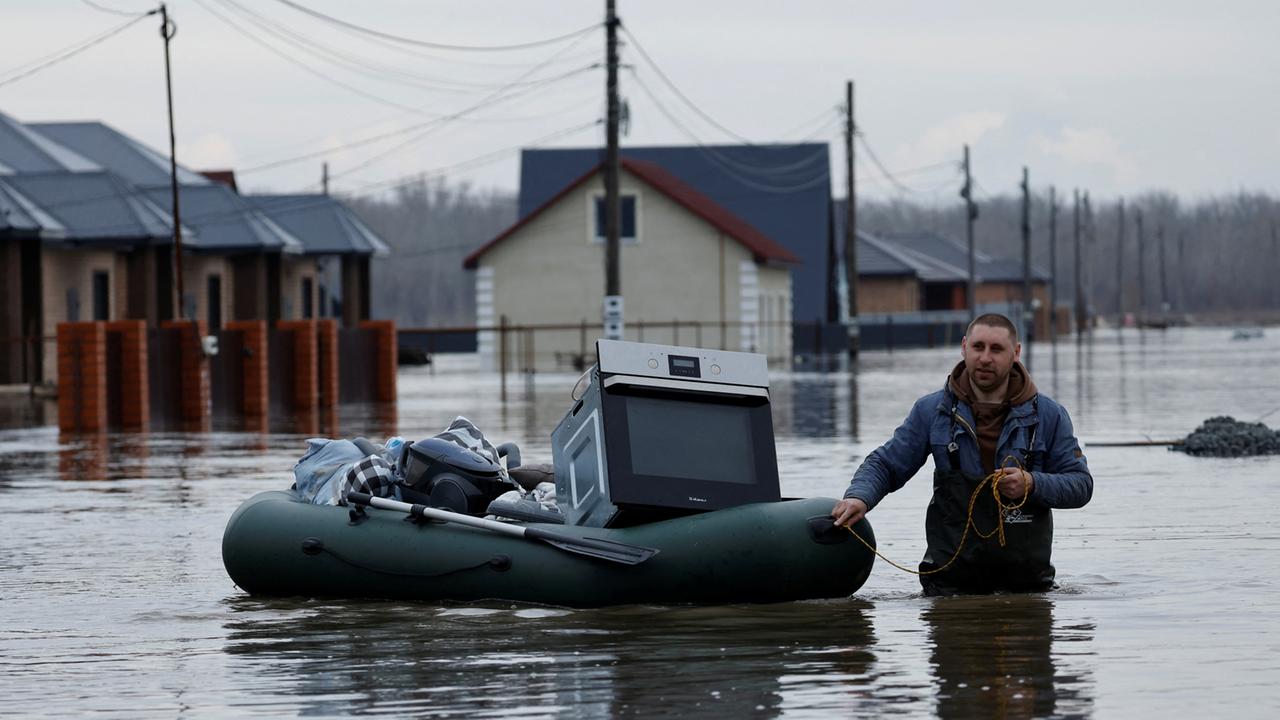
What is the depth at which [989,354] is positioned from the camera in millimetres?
10281

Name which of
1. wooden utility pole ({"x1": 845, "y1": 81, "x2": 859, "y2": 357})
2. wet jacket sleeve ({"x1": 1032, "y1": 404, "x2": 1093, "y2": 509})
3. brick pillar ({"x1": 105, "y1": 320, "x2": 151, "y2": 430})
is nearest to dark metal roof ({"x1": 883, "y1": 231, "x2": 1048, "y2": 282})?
wooden utility pole ({"x1": 845, "y1": 81, "x2": 859, "y2": 357})

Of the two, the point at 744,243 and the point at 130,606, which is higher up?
the point at 744,243

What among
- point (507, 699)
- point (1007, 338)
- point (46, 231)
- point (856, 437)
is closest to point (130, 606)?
point (507, 699)

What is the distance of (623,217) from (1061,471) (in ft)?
179

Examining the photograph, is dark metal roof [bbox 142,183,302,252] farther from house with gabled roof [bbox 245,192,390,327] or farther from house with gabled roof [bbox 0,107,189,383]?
house with gabled roof [bbox 245,192,390,327]

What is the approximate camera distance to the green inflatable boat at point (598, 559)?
10844 millimetres

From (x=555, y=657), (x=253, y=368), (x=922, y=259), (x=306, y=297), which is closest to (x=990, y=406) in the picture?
(x=555, y=657)

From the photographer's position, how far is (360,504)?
11.6 meters

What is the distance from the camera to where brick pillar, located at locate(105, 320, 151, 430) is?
30.1 m

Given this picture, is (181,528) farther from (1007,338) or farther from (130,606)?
(1007,338)

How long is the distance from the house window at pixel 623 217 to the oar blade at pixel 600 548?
51684 mm

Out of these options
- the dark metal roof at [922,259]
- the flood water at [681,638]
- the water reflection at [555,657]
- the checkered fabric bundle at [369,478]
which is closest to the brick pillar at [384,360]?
the flood water at [681,638]

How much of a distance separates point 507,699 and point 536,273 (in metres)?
56.0

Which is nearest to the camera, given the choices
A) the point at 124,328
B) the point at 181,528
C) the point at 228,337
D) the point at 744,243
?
the point at 181,528
